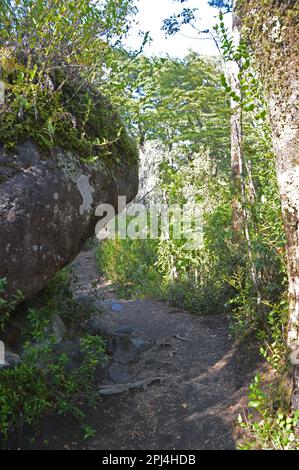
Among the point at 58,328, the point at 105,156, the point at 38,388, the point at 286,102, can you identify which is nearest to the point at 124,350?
the point at 58,328

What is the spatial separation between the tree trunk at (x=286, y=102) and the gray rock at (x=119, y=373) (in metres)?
1.95

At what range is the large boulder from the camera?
3217mm

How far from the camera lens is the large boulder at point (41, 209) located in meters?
3.22

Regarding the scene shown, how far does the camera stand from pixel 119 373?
168 inches

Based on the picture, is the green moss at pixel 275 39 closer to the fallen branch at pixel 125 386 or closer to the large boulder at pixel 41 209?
the large boulder at pixel 41 209

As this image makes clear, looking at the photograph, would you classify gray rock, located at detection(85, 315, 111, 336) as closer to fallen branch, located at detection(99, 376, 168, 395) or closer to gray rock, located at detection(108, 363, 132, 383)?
gray rock, located at detection(108, 363, 132, 383)

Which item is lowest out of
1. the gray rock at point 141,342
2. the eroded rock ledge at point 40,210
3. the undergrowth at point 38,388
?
the gray rock at point 141,342

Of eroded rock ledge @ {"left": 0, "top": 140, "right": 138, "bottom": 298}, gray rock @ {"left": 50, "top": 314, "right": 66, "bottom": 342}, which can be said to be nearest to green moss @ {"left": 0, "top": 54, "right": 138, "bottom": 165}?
eroded rock ledge @ {"left": 0, "top": 140, "right": 138, "bottom": 298}

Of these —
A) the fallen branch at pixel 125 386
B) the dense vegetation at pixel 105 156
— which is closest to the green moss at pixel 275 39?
the dense vegetation at pixel 105 156

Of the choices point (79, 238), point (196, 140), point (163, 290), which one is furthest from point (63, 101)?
point (196, 140)

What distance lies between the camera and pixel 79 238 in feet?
13.2

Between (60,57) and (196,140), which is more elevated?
(196,140)

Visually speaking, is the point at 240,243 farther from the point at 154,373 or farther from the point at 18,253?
the point at 18,253

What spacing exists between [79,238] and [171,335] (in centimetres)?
256
